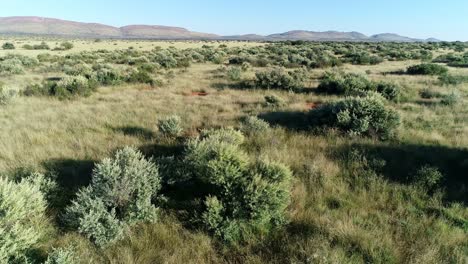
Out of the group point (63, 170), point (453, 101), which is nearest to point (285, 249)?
point (63, 170)

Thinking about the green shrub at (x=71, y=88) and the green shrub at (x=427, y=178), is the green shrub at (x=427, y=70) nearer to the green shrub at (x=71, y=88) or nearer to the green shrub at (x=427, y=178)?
the green shrub at (x=427, y=178)

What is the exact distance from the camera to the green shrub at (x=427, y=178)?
6.45 metres

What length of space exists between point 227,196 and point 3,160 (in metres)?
5.45

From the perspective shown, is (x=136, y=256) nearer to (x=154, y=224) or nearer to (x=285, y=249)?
(x=154, y=224)

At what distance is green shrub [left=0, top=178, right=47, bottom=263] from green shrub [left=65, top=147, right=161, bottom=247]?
0.43m

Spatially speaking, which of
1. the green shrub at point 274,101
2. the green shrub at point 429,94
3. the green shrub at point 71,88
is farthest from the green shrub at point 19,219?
the green shrub at point 429,94

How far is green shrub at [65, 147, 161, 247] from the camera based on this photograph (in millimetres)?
4770

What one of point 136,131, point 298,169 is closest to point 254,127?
point 298,169

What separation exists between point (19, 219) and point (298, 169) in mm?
4818

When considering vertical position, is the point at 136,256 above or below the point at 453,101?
below

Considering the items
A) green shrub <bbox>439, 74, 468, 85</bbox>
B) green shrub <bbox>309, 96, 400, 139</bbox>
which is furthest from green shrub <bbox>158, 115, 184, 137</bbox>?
green shrub <bbox>439, 74, 468, 85</bbox>

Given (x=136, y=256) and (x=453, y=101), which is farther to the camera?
(x=453, y=101)

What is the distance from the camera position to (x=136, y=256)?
4.47m

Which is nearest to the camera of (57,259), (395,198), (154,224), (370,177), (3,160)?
(57,259)
